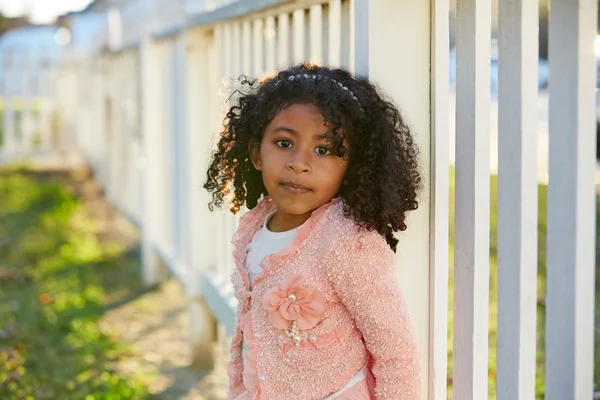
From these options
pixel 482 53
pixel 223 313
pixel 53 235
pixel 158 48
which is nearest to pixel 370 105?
pixel 482 53

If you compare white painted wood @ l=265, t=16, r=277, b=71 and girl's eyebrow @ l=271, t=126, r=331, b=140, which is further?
white painted wood @ l=265, t=16, r=277, b=71

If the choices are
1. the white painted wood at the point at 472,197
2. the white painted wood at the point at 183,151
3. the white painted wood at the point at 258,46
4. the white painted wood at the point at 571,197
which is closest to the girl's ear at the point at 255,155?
the white painted wood at the point at 472,197

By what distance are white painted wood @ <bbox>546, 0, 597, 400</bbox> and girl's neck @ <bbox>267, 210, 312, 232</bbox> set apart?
547mm

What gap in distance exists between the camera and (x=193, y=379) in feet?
12.9

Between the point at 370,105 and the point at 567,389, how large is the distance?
2.24ft

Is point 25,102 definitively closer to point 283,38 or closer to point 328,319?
point 283,38

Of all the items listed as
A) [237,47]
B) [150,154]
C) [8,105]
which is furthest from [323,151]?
[8,105]

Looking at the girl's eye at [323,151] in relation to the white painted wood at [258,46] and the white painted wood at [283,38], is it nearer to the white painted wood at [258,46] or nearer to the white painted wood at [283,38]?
the white painted wood at [283,38]

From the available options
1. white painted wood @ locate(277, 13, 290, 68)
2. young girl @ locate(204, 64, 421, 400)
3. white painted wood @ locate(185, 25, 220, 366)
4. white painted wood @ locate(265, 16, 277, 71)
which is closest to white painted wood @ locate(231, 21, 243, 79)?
white painted wood @ locate(265, 16, 277, 71)

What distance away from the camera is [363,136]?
1767 millimetres

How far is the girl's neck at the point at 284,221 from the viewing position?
1868 millimetres

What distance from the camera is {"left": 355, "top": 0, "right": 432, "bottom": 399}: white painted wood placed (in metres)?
1.84

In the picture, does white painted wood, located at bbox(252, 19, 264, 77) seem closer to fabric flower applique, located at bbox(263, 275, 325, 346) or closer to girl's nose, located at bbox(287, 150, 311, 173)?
girl's nose, located at bbox(287, 150, 311, 173)

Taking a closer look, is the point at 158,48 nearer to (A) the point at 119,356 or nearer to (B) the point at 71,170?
(A) the point at 119,356
